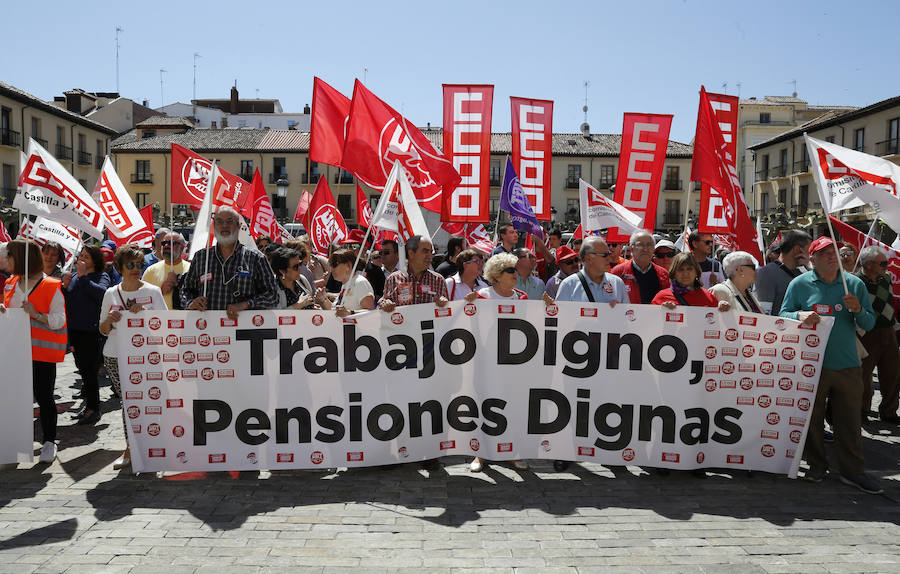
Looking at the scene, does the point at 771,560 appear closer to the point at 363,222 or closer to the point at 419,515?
the point at 419,515

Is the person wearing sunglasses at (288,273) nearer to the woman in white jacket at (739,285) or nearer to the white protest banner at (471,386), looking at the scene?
the white protest banner at (471,386)

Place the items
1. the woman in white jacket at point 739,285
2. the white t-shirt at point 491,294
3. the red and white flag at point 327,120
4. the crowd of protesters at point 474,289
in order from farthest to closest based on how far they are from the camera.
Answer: the red and white flag at point 327,120, the white t-shirt at point 491,294, the woman in white jacket at point 739,285, the crowd of protesters at point 474,289

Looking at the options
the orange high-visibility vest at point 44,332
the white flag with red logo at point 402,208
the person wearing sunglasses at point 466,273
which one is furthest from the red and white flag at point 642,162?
the orange high-visibility vest at point 44,332

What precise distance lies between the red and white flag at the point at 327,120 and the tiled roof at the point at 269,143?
182 ft

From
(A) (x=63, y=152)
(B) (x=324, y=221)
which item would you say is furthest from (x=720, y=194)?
(A) (x=63, y=152)

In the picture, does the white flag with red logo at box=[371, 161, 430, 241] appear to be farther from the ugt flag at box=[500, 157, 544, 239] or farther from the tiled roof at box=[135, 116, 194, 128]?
the tiled roof at box=[135, 116, 194, 128]

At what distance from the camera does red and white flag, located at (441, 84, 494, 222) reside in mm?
10539

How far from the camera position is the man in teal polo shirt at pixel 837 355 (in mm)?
5777

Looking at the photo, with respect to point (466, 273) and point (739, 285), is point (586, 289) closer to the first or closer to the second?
point (466, 273)

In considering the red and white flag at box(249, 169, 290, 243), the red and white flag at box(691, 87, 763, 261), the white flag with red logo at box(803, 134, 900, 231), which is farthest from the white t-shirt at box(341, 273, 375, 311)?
the red and white flag at box(249, 169, 290, 243)

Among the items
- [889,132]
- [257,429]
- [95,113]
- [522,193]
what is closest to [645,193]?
[522,193]

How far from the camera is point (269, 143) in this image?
66688mm

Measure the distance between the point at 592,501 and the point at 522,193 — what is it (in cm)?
509

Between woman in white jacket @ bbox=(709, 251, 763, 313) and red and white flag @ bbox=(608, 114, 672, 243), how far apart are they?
3746 mm
